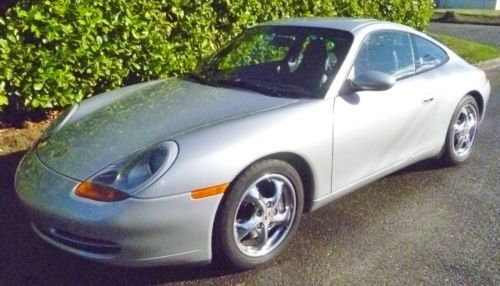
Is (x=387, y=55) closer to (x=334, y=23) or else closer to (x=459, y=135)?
(x=334, y=23)

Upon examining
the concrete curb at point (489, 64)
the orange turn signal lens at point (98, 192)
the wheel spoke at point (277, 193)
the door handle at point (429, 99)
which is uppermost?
the orange turn signal lens at point (98, 192)

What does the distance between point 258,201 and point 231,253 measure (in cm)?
33

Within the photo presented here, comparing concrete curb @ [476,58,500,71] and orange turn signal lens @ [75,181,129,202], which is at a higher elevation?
orange turn signal lens @ [75,181,129,202]

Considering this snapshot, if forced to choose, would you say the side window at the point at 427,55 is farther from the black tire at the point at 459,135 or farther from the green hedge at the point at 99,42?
the green hedge at the point at 99,42

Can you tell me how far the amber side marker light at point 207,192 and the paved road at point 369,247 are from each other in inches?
21.0

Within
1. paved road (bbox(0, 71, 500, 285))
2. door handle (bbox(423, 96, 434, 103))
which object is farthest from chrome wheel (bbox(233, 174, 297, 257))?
door handle (bbox(423, 96, 434, 103))

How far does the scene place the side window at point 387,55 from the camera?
3707 millimetres

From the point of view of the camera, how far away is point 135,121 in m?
3.16

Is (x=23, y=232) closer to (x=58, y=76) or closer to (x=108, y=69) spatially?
(x=58, y=76)

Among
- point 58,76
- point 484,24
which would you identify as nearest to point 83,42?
point 58,76

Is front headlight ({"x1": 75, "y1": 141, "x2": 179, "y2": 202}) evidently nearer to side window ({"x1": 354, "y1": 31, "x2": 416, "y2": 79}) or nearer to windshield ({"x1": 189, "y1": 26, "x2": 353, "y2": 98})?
windshield ({"x1": 189, "y1": 26, "x2": 353, "y2": 98})

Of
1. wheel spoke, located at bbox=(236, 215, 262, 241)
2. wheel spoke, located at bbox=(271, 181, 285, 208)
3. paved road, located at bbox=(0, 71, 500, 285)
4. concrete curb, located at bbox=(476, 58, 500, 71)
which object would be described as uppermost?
wheel spoke, located at bbox=(271, 181, 285, 208)

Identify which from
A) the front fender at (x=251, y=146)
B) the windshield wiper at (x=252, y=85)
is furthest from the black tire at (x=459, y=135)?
the windshield wiper at (x=252, y=85)

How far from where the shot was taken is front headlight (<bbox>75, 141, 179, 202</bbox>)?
2.59 m
